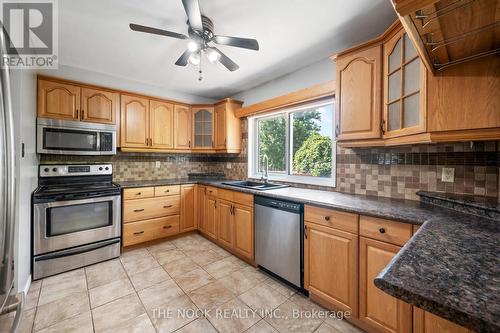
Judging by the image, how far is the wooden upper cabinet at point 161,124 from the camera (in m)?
3.20

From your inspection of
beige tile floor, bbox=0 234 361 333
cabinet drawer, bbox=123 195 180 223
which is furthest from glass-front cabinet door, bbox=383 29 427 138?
cabinet drawer, bbox=123 195 180 223

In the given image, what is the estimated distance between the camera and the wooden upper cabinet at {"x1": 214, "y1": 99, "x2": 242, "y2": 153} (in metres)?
3.37

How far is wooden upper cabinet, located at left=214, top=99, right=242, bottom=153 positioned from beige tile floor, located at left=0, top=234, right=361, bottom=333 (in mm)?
1687

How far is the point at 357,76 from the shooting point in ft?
5.91

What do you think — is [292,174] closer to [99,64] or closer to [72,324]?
[72,324]

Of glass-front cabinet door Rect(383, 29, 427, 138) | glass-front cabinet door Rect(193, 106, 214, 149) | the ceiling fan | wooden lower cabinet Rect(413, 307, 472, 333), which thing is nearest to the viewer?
wooden lower cabinet Rect(413, 307, 472, 333)

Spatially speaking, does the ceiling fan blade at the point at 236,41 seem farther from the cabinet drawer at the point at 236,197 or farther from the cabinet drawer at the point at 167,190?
the cabinet drawer at the point at 167,190

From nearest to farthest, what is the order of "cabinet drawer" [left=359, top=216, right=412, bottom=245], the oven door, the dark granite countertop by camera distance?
the dark granite countertop → "cabinet drawer" [left=359, top=216, right=412, bottom=245] → the oven door

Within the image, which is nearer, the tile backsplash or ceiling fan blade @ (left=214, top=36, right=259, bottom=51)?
the tile backsplash

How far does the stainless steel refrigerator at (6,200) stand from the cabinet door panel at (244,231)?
1769mm

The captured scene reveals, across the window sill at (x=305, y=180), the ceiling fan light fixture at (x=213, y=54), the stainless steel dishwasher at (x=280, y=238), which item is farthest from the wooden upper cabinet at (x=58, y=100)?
the window sill at (x=305, y=180)

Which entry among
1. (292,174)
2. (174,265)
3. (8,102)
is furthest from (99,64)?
(292,174)

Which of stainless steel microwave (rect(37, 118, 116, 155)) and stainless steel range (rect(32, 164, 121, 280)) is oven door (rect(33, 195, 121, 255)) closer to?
stainless steel range (rect(32, 164, 121, 280))

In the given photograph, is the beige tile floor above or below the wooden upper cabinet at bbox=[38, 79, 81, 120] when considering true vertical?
below
